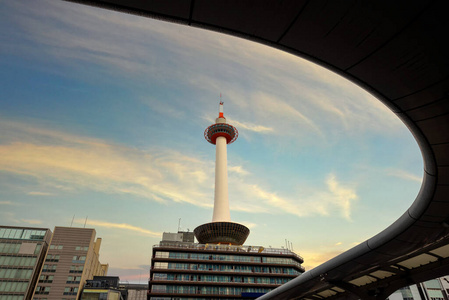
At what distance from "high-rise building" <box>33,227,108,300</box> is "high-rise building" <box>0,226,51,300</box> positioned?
2.78 m

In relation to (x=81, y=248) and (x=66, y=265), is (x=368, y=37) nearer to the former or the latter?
(x=66, y=265)

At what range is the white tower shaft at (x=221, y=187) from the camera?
327 ft

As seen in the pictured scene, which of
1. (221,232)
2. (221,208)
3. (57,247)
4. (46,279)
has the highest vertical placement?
(221,208)

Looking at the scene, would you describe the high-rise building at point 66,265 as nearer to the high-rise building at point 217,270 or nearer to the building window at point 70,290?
the building window at point 70,290

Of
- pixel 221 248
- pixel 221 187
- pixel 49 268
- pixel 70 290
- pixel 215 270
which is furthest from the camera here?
pixel 221 187

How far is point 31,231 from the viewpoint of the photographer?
98.2 meters

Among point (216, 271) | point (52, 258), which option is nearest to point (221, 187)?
point (216, 271)

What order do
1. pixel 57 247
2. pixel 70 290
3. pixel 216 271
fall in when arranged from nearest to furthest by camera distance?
pixel 216 271, pixel 70 290, pixel 57 247

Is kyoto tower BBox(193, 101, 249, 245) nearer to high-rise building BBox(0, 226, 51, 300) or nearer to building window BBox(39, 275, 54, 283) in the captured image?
building window BBox(39, 275, 54, 283)

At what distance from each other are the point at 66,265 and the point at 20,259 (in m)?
13.7

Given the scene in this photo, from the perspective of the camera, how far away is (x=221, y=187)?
105188 millimetres

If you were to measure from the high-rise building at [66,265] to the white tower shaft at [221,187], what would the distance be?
48.2 meters

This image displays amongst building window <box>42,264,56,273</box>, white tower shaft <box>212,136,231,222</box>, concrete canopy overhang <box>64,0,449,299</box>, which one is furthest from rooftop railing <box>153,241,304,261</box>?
concrete canopy overhang <box>64,0,449,299</box>

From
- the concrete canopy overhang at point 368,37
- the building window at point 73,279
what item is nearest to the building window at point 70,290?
the building window at point 73,279
